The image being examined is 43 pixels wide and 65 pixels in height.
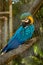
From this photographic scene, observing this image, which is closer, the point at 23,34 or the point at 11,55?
the point at 11,55

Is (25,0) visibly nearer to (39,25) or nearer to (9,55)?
(39,25)

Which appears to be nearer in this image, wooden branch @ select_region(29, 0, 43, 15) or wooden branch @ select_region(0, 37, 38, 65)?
wooden branch @ select_region(0, 37, 38, 65)

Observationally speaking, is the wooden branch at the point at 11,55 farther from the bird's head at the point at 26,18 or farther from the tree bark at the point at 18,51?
the bird's head at the point at 26,18

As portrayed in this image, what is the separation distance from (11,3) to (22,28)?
290 millimetres

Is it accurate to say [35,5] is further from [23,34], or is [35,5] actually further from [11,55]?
[11,55]

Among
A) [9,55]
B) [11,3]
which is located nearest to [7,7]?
[11,3]

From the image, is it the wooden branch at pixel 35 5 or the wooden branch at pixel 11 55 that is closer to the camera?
the wooden branch at pixel 11 55

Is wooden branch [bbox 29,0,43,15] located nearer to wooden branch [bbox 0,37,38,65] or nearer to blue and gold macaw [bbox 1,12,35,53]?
blue and gold macaw [bbox 1,12,35,53]

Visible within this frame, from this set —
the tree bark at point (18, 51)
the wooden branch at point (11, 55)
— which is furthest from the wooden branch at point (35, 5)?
the wooden branch at point (11, 55)

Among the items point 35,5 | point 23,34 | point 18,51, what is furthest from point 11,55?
point 35,5

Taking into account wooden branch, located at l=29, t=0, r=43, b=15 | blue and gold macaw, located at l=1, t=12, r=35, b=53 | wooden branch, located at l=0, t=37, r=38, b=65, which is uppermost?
wooden branch, located at l=29, t=0, r=43, b=15

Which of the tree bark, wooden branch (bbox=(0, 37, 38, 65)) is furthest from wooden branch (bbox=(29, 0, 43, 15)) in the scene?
wooden branch (bbox=(0, 37, 38, 65))

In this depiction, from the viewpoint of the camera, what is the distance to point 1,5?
3.63 ft

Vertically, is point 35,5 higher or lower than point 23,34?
higher
